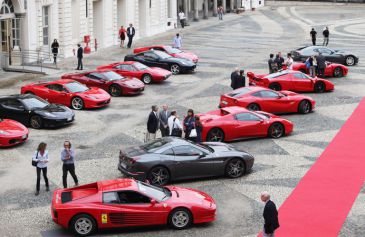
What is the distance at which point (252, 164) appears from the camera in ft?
70.3

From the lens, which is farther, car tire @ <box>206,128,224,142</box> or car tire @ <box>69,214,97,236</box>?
car tire @ <box>206,128,224,142</box>

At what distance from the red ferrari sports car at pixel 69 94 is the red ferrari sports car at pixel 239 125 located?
609 cm

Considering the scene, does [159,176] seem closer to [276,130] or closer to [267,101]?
[276,130]

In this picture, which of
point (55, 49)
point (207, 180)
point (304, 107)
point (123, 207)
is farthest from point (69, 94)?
point (123, 207)

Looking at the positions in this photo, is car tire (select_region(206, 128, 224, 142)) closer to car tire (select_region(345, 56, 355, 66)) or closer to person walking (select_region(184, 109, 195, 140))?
person walking (select_region(184, 109, 195, 140))

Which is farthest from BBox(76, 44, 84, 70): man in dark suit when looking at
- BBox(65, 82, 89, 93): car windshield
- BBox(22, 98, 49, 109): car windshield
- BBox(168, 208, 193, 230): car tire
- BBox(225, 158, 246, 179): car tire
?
BBox(168, 208, 193, 230): car tire

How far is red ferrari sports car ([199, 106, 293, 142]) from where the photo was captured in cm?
2481

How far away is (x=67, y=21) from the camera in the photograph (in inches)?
1781

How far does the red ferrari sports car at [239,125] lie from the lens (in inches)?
977

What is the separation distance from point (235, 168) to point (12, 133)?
24.6 ft

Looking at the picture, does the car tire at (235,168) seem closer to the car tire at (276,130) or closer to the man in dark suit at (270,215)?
the car tire at (276,130)

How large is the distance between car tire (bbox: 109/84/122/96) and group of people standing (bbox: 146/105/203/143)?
827 cm

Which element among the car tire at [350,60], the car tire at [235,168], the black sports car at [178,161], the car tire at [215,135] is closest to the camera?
the black sports car at [178,161]

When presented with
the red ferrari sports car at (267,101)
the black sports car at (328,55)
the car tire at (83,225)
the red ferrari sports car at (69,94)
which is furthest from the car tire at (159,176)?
the black sports car at (328,55)
